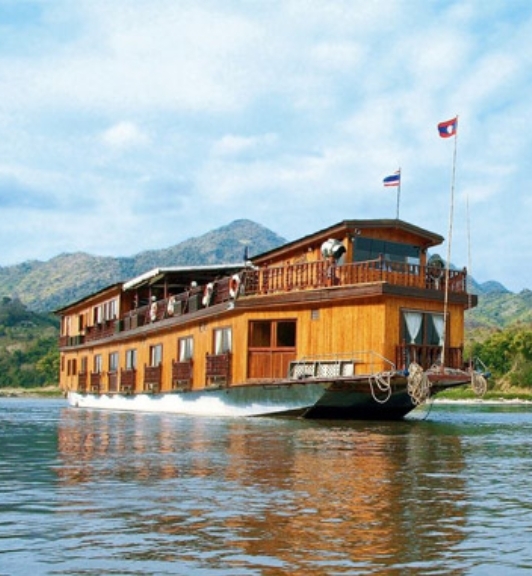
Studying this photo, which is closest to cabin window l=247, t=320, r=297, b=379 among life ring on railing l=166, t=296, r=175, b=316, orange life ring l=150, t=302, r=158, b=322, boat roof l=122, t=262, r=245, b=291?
boat roof l=122, t=262, r=245, b=291

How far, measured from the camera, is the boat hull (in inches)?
816

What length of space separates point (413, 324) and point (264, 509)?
568 inches

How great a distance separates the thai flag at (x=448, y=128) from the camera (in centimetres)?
2295

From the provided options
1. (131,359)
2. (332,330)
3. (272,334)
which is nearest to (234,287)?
(272,334)

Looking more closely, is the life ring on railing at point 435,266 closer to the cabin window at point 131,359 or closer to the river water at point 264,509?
the river water at point 264,509

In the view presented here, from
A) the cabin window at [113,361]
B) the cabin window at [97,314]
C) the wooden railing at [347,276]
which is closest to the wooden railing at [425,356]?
the wooden railing at [347,276]

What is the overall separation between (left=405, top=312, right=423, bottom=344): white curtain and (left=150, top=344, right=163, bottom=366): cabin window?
11784mm

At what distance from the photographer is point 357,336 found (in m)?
21.3

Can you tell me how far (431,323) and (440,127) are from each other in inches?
205

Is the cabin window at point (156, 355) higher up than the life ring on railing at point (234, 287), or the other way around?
the life ring on railing at point (234, 287)

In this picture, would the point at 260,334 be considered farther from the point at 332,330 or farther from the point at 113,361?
the point at 113,361

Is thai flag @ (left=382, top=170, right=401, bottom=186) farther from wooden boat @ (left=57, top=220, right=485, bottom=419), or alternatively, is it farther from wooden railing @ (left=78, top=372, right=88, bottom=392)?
wooden railing @ (left=78, top=372, right=88, bottom=392)

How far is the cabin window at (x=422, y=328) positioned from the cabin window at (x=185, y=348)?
8.48m

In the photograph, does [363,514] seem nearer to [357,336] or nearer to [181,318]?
[357,336]
